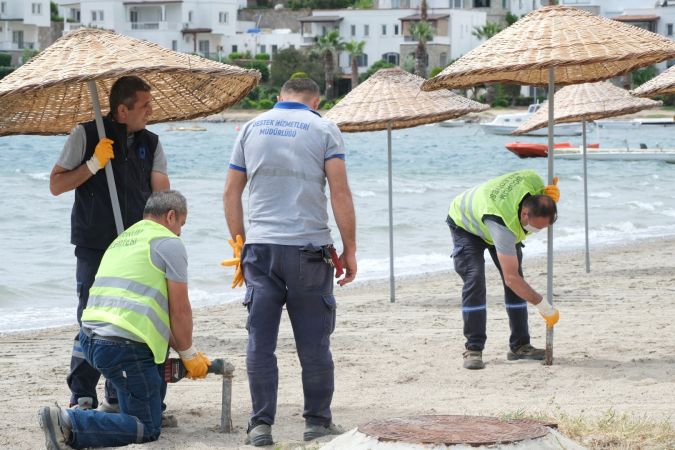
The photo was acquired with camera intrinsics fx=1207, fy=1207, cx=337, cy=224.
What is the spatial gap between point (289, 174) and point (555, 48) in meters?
2.25

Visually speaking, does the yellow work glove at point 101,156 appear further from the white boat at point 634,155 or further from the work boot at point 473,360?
the white boat at point 634,155

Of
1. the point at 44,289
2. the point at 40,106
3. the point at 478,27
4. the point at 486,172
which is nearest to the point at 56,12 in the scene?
the point at 478,27

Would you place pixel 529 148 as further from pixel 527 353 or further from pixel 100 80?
pixel 100 80

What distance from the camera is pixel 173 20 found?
9275 centimetres

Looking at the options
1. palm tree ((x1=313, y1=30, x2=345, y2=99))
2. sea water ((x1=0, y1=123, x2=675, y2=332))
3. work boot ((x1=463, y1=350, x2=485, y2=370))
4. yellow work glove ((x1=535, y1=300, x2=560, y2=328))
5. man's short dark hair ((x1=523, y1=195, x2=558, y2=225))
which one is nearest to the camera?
man's short dark hair ((x1=523, y1=195, x2=558, y2=225))

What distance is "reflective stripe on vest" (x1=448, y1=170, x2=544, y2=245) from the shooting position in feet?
23.1

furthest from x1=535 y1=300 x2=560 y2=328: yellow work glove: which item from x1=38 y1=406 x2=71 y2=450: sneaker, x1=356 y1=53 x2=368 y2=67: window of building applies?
x1=356 y1=53 x2=368 y2=67: window of building

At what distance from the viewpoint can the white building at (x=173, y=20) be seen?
9169cm

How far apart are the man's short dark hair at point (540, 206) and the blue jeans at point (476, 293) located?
Result: 522mm

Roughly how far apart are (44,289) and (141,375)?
8.85m

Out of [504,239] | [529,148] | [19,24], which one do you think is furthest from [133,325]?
[19,24]

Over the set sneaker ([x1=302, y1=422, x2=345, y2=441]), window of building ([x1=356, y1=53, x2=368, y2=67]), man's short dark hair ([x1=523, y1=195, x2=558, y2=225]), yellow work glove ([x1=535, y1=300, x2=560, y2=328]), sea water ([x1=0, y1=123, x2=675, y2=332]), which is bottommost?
sea water ([x1=0, y1=123, x2=675, y2=332])

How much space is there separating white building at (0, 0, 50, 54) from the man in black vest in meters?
81.2

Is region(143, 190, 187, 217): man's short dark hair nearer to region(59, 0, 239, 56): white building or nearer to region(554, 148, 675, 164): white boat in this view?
region(554, 148, 675, 164): white boat
